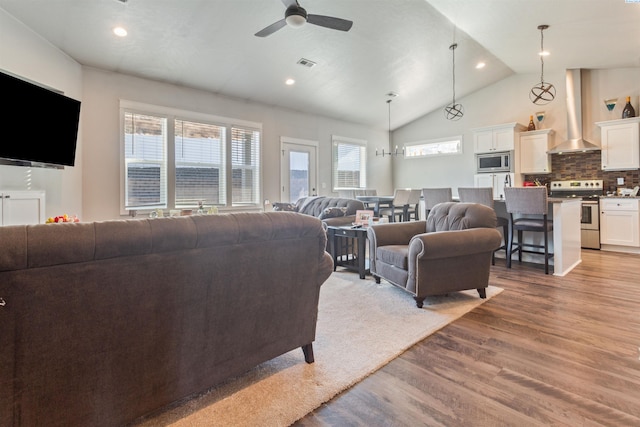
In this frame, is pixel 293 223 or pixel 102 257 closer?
pixel 102 257

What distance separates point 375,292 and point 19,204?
12.1ft

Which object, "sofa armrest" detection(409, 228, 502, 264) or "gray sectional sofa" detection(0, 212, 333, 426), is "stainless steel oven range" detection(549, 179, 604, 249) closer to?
"sofa armrest" detection(409, 228, 502, 264)

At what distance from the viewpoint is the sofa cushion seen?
9.82 ft

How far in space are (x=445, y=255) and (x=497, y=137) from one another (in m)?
5.30

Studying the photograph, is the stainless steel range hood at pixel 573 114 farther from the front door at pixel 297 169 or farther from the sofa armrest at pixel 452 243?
the front door at pixel 297 169

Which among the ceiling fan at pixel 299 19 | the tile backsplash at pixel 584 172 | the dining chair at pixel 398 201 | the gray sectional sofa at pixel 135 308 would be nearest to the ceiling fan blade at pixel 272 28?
the ceiling fan at pixel 299 19

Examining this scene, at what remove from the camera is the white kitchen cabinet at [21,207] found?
3049mm

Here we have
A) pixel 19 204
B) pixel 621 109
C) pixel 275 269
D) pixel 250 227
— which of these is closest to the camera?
pixel 250 227

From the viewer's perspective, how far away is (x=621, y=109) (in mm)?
5844

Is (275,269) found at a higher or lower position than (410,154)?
lower

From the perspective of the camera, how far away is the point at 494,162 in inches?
274

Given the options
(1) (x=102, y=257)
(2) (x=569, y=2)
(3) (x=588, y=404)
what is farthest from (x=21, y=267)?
(2) (x=569, y=2)

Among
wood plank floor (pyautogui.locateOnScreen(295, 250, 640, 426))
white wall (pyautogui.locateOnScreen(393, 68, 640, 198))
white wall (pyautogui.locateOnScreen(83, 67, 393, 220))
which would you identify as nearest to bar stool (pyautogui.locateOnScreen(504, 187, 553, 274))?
wood plank floor (pyautogui.locateOnScreen(295, 250, 640, 426))

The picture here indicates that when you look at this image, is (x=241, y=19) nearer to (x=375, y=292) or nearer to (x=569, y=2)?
(x=375, y=292)
